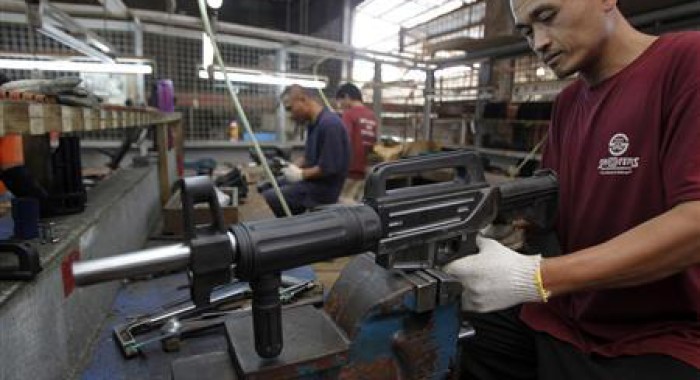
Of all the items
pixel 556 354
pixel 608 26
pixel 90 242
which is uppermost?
pixel 608 26

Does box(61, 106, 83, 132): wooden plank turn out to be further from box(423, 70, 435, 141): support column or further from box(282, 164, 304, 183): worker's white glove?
box(423, 70, 435, 141): support column

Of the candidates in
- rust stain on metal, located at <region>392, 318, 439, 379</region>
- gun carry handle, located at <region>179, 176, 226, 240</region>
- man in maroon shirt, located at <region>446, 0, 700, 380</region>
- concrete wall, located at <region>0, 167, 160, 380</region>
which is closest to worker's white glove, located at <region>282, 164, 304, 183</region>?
concrete wall, located at <region>0, 167, 160, 380</region>

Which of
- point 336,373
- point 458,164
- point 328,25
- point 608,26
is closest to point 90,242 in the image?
point 336,373

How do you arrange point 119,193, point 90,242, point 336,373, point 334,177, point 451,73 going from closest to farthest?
1. point 336,373
2. point 90,242
3. point 119,193
4. point 334,177
5. point 451,73

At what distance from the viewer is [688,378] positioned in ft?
2.44

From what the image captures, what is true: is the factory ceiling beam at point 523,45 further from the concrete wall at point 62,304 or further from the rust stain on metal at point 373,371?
the concrete wall at point 62,304

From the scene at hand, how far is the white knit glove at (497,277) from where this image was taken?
0.73 metres

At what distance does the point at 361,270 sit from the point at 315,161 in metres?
2.18

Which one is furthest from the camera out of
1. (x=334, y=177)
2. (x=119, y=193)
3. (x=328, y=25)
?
(x=328, y=25)

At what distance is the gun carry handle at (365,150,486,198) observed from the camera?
0.65 metres

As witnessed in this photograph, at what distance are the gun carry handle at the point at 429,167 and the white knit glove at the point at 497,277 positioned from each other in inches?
5.5

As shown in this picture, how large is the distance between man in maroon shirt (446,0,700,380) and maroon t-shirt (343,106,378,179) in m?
2.65

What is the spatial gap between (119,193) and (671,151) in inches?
72.8

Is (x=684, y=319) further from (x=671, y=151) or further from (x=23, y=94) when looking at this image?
(x=23, y=94)
